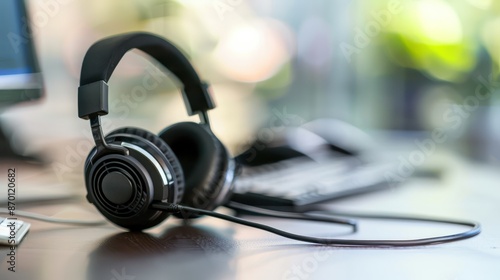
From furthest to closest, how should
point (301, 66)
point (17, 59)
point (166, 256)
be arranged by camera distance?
1. point (301, 66)
2. point (17, 59)
3. point (166, 256)

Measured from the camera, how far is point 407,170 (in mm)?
1144

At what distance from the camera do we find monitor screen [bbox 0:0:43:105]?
2.70 feet

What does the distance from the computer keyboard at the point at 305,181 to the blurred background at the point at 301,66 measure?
0.19m

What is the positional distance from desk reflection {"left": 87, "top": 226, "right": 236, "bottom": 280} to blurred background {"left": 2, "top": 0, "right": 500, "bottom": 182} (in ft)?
1.95

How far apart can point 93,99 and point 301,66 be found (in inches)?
47.4

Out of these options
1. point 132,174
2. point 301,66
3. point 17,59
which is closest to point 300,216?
point 132,174

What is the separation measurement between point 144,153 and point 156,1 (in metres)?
0.99

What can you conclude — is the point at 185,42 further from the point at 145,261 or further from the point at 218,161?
the point at 145,261

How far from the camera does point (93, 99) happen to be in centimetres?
53

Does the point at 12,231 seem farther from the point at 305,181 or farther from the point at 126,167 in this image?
the point at 305,181

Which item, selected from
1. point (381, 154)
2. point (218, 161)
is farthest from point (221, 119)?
point (218, 161)

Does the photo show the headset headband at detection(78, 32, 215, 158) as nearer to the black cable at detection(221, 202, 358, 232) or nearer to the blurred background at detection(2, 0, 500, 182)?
the black cable at detection(221, 202, 358, 232)

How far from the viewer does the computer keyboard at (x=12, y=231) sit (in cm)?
53

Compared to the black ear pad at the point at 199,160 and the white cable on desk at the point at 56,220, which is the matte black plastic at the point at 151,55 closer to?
the black ear pad at the point at 199,160
